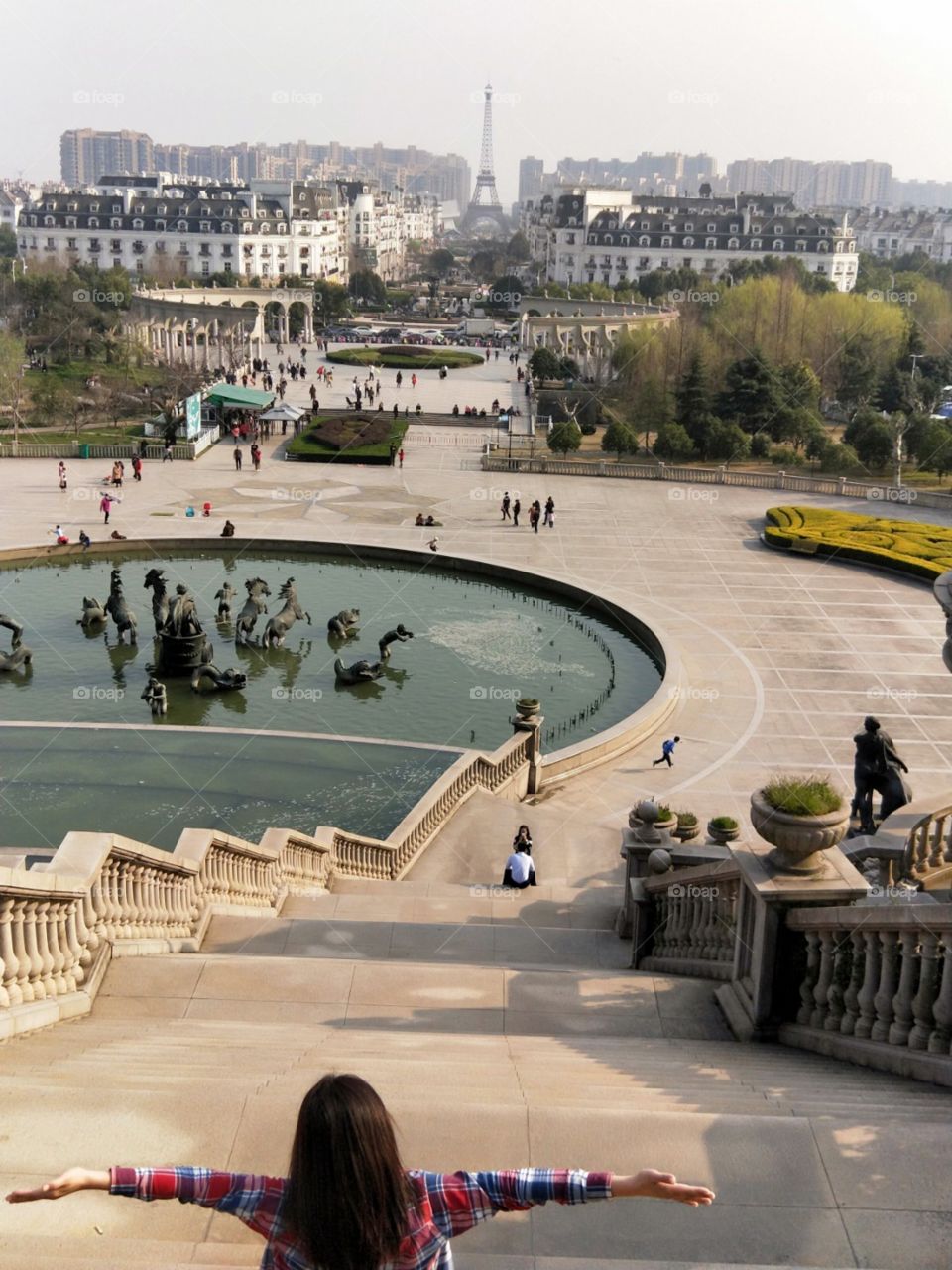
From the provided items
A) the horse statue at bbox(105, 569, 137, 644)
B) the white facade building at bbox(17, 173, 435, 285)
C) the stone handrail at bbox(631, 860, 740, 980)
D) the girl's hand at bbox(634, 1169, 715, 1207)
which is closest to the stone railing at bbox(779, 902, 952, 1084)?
the stone handrail at bbox(631, 860, 740, 980)

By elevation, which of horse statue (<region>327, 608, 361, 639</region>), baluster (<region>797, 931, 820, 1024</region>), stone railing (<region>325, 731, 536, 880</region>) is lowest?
horse statue (<region>327, 608, 361, 639</region>)

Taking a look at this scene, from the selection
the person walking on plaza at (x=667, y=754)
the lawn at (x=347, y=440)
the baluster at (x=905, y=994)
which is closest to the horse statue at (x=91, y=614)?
the person walking on plaza at (x=667, y=754)

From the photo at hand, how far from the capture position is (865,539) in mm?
38688

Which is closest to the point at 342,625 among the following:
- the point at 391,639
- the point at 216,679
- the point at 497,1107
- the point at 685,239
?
the point at 391,639

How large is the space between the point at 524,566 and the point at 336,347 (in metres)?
67.9

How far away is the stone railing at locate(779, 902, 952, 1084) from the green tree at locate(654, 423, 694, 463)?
1800 inches

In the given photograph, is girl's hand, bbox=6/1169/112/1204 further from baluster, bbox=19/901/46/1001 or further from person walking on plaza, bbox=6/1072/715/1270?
baluster, bbox=19/901/46/1001

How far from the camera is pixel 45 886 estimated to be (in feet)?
28.2

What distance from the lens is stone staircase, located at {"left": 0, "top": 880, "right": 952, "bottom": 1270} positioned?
5.04 m

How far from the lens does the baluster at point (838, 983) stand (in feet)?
28.1

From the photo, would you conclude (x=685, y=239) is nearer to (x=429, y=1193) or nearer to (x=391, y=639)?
(x=391, y=639)

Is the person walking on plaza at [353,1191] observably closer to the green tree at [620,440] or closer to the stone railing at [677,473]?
the stone railing at [677,473]

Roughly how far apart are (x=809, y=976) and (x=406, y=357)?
280ft

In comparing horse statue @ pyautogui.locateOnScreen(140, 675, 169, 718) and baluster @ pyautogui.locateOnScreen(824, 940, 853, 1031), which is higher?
baluster @ pyautogui.locateOnScreen(824, 940, 853, 1031)
